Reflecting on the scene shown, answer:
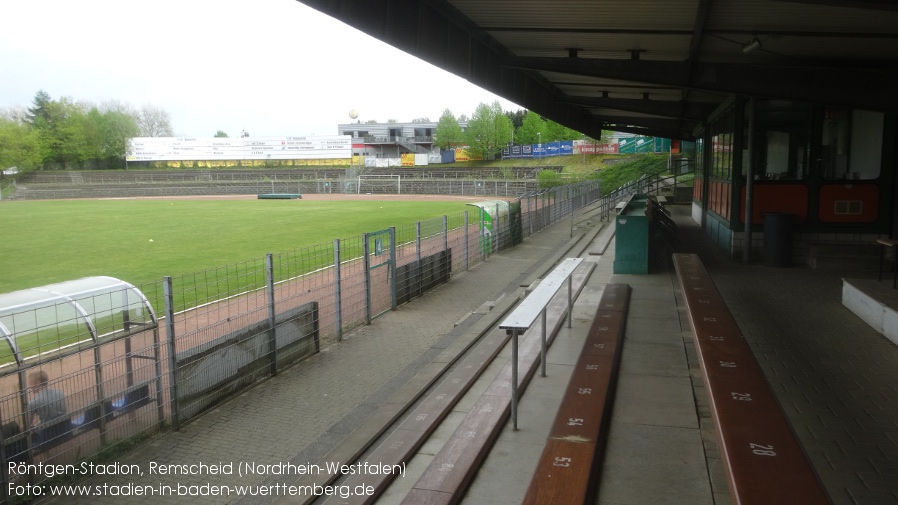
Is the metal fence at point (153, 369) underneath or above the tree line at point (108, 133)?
underneath

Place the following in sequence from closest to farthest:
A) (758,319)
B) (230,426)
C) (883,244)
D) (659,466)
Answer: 1. (659,466)
2. (230,426)
3. (758,319)
4. (883,244)

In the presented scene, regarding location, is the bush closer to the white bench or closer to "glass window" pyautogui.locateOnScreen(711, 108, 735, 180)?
"glass window" pyautogui.locateOnScreen(711, 108, 735, 180)

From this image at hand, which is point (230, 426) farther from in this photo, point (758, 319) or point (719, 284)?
point (719, 284)

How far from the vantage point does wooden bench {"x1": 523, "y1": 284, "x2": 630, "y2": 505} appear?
3777 mm

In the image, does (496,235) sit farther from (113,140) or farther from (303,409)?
(113,140)

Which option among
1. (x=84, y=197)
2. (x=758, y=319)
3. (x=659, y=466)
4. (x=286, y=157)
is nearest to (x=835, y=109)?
(x=758, y=319)

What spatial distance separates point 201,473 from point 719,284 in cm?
840

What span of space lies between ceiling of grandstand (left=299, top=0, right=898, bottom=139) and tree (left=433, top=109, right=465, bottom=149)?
90829mm

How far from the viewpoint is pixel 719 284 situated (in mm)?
10859

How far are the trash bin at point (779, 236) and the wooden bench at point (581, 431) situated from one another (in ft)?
21.6

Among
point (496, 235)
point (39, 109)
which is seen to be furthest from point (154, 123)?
point (496, 235)

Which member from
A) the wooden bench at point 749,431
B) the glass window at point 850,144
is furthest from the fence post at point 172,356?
the glass window at point 850,144

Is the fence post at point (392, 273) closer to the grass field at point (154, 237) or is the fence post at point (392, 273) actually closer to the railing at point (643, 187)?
the grass field at point (154, 237)

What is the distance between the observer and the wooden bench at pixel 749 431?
10.1 ft
